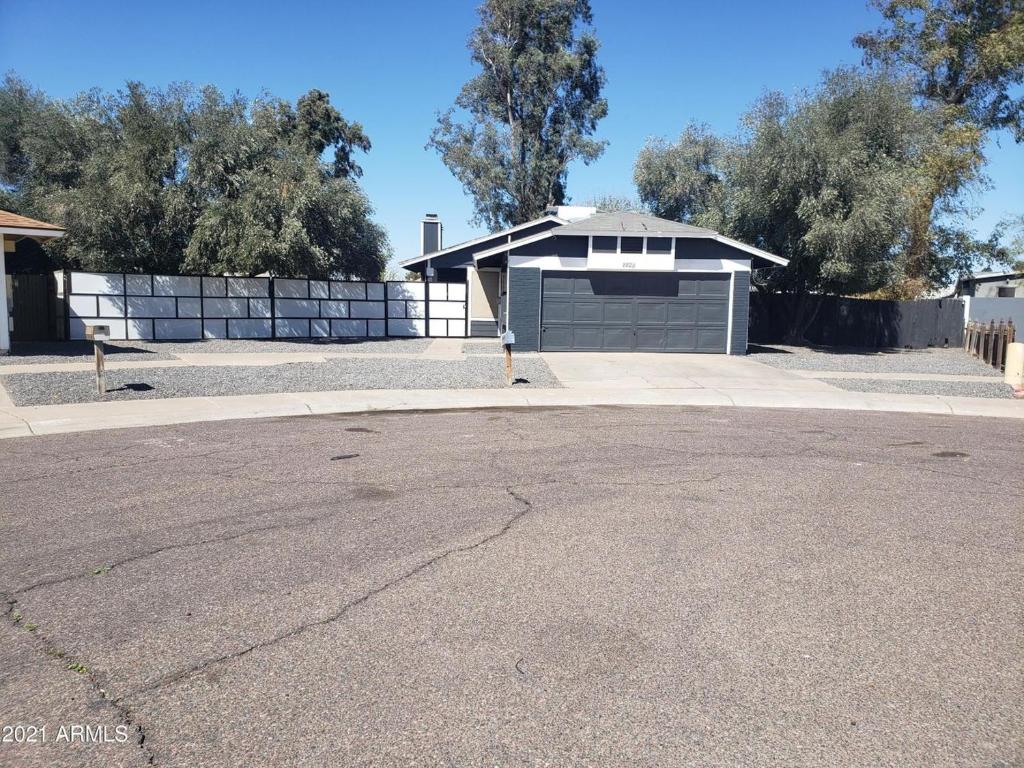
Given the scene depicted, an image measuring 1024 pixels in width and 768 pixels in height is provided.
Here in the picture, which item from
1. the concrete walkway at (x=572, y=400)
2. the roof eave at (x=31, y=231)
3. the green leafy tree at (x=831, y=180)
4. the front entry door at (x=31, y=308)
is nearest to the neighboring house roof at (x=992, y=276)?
the green leafy tree at (x=831, y=180)

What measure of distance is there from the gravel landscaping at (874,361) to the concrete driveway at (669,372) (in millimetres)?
1264

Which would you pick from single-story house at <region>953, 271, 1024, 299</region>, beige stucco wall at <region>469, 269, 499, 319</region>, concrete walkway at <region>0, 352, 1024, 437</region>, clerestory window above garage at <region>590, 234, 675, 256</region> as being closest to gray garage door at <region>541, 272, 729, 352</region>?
clerestory window above garage at <region>590, 234, 675, 256</region>

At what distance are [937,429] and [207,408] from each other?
11.7m

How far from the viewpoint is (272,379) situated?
16547 millimetres

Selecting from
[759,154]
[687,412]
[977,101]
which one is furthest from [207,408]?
[977,101]

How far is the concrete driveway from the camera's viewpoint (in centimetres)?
1753

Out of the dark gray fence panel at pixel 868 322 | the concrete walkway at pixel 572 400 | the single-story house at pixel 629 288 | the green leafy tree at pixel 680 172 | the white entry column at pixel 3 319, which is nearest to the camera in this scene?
the concrete walkway at pixel 572 400

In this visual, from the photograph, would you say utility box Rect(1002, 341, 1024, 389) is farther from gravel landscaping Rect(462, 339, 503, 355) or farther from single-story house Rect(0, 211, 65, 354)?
single-story house Rect(0, 211, 65, 354)

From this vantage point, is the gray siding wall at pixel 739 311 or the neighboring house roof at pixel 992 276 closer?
the gray siding wall at pixel 739 311

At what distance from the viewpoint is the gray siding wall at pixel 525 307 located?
957 inches

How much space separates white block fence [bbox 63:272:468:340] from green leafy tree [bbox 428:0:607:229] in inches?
563

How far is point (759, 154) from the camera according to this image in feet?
85.4

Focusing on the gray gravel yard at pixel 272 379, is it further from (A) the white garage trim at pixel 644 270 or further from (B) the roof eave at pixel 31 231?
(B) the roof eave at pixel 31 231

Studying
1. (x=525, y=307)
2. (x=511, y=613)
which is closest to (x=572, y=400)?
(x=525, y=307)
